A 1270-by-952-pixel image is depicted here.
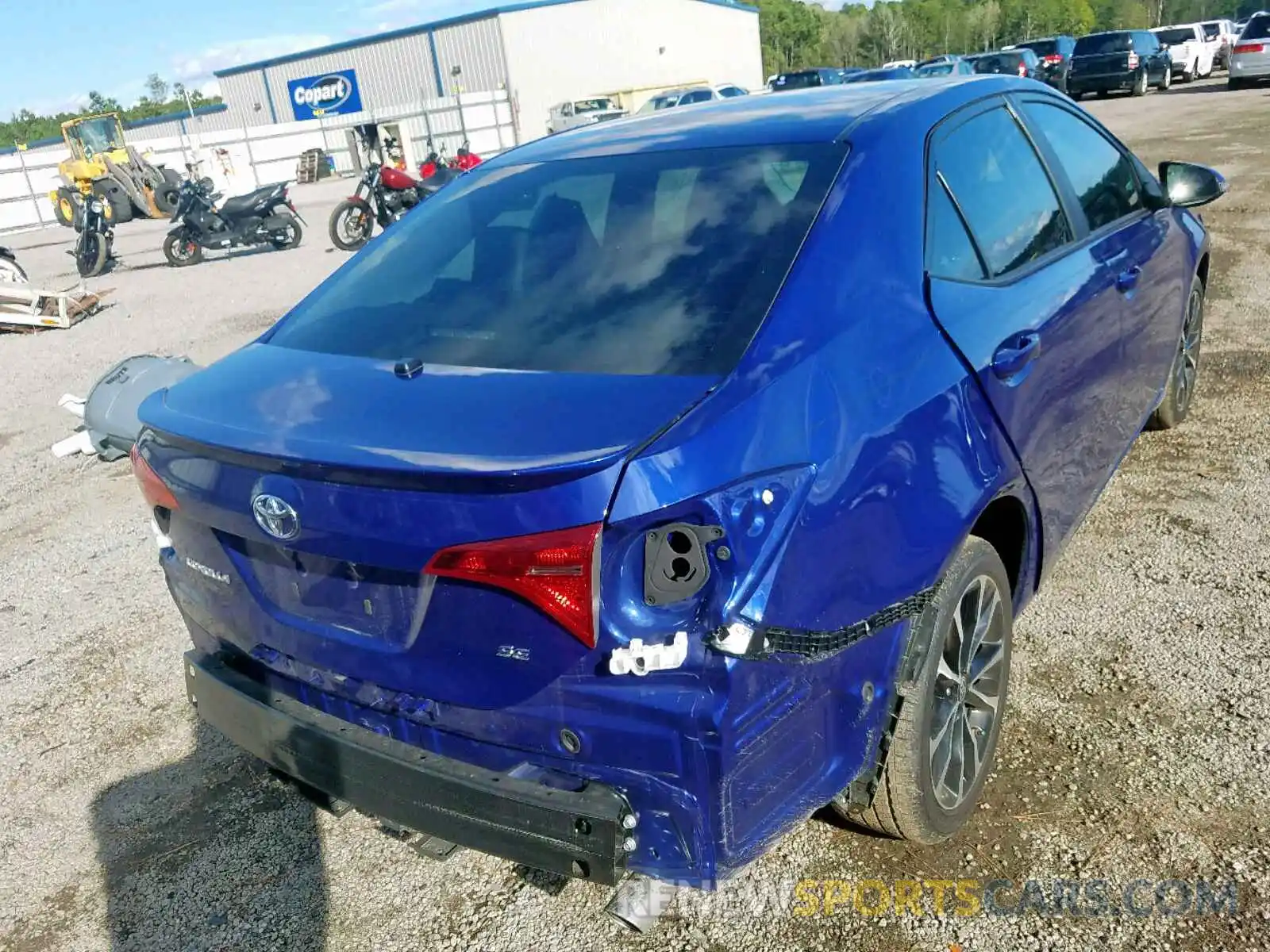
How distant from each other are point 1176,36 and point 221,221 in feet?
118

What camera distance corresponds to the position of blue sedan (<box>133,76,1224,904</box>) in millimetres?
1722

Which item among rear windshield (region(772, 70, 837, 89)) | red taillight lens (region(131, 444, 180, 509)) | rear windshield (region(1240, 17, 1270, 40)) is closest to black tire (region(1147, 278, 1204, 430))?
red taillight lens (region(131, 444, 180, 509))

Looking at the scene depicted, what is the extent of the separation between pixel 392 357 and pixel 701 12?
5777 cm

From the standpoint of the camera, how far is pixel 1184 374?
4781 millimetres

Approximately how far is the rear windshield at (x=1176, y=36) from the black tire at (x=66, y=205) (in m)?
35.6

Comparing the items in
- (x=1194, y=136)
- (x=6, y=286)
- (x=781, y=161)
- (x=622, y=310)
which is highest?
(x=781, y=161)

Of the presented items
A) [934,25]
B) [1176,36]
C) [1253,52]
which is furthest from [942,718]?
[934,25]

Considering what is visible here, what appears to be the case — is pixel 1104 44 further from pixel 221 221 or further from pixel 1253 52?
pixel 221 221

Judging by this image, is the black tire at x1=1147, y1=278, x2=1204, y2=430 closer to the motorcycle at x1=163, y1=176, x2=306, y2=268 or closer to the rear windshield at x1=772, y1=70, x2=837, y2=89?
the motorcycle at x1=163, y1=176, x2=306, y2=268

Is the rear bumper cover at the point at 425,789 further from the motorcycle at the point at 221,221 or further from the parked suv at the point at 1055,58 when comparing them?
the parked suv at the point at 1055,58

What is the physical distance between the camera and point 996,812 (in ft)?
8.46

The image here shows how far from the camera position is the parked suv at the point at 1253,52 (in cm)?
2662

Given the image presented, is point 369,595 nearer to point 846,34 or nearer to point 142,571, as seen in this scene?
point 142,571

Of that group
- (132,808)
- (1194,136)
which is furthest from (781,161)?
(1194,136)
